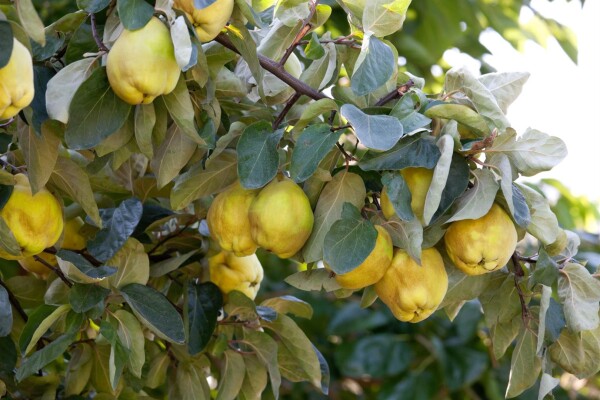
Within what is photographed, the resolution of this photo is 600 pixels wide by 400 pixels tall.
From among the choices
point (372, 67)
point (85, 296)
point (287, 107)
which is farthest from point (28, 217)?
point (372, 67)

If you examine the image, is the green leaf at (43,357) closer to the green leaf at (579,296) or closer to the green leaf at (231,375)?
the green leaf at (231,375)

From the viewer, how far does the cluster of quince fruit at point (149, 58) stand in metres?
0.92

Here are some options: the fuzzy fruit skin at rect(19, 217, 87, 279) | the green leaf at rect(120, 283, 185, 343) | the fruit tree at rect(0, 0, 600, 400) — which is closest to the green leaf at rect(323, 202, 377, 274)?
the fruit tree at rect(0, 0, 600, 400)

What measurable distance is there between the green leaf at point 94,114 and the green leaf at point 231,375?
1.51 ft

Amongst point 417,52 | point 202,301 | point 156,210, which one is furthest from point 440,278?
point 417,52

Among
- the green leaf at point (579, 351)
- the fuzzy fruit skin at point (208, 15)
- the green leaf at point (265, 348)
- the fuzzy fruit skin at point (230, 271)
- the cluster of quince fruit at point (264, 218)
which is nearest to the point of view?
the fuzzy fruit skin at point (208, 15)

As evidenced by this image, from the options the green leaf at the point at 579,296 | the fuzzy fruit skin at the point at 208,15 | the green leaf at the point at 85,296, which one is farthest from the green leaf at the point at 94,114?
the green leaf at the point at 579,296

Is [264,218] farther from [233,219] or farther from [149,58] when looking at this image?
[149,58]

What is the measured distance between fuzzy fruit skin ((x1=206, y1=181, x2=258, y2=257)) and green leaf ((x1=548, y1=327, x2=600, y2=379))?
0.42 metres

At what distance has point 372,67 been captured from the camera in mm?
1032

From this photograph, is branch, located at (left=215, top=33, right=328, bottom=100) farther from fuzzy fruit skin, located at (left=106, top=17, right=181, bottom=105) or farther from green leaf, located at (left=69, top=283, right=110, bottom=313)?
green leaf, located at (left=69, top=283, right=110, bottom=313)

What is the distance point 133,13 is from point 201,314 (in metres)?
0.49

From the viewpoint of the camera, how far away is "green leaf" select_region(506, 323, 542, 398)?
46.6 inches

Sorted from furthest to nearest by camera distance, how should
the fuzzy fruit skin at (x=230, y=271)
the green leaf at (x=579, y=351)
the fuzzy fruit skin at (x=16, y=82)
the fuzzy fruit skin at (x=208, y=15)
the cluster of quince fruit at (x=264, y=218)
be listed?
the fuzzy fruit skin at (x=230, y=271), the green leaf at (x=579, y=351), the cluster of quince fruit at (x=264, y=218), the fuzzy fruit skin at (x=208, y=15), the fuzzy fruit skin at (x=16, y=82)
